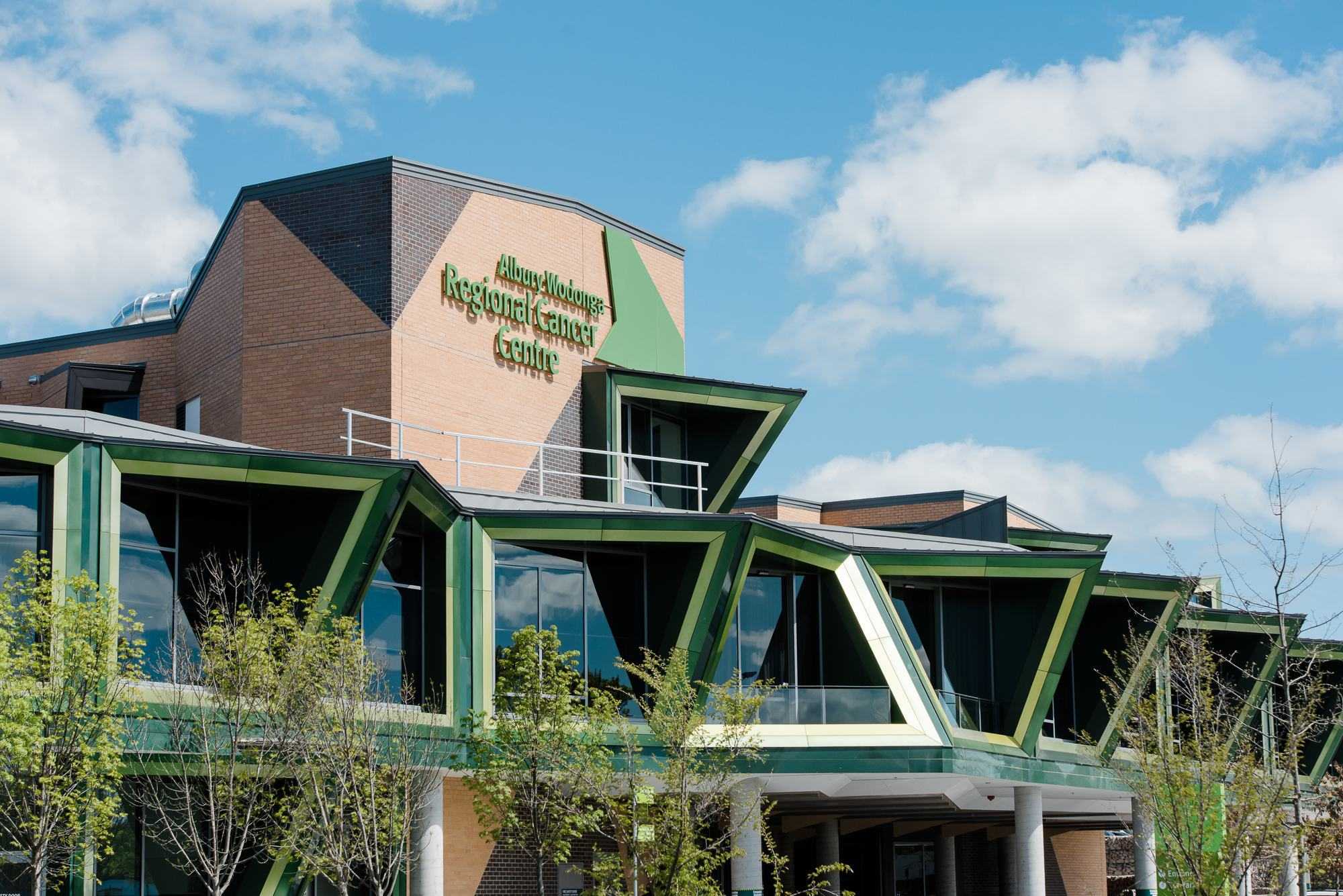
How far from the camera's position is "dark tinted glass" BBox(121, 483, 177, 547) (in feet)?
81.8

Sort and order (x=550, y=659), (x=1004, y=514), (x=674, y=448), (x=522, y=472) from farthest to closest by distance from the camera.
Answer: (x=1004, y=514)
(x=674, y=448)
(x=522, y=472)
(x=550, y=659)

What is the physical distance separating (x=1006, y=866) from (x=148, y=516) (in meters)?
36.1

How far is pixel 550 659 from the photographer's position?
27.8 meters

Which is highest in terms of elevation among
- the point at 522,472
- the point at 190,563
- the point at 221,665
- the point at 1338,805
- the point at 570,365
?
the point at 570,365

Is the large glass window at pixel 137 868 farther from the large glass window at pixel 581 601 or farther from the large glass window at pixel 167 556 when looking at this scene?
the large glass window at pixel 581 601

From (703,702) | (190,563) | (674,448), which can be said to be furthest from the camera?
(674,448)

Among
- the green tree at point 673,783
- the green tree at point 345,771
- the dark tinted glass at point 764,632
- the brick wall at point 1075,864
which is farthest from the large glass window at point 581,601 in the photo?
the brick wall at point 1075,864

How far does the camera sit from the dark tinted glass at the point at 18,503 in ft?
74.9

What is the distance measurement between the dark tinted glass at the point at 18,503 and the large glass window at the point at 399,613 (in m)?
6.41

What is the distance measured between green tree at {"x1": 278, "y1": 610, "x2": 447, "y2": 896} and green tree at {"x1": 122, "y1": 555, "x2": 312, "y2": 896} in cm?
33

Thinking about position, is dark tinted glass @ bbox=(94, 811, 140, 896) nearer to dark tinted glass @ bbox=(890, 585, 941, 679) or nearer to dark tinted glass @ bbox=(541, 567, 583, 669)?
dark tinted glass @ bbox=(541, 567, 583, 669)

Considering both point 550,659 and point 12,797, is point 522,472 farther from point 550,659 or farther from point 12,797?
point 12,797

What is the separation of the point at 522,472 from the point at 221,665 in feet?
45.0

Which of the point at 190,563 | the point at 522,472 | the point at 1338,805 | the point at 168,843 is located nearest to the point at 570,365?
the point at 522,472
